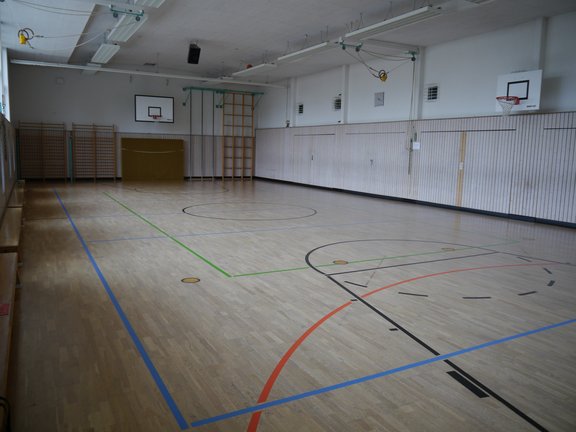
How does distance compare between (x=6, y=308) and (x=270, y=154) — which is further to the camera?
(x=270, y=154)

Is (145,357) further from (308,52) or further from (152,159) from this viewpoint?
(152,159)

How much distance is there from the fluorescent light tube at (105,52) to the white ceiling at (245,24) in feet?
1.25

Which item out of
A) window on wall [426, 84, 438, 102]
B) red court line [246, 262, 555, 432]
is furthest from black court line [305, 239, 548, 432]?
window on wall [426, 84, 438, 102]

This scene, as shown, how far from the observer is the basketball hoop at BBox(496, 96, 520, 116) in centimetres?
1063

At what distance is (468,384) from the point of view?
318 centimetres

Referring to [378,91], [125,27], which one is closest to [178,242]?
[125,27]

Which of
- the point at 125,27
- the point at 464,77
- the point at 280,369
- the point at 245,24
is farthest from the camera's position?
the point at 464,77

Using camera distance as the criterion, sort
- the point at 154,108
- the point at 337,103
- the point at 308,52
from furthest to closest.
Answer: the point at 154,108, the point at 337,103, the point at 308,52

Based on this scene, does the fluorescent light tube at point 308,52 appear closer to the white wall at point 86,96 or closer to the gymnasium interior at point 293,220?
the gymnasium interior at point 293,220

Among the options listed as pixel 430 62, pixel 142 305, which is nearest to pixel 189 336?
pixel 142 305

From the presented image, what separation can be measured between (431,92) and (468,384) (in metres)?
11.9

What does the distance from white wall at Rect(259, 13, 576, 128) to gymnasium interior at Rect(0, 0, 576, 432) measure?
0.20ft

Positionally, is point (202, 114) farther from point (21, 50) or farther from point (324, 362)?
point (324, 362)

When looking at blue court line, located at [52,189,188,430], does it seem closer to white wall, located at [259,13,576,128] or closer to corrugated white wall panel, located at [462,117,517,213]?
corrugated white wall panel, located at [462,117,517,213]
